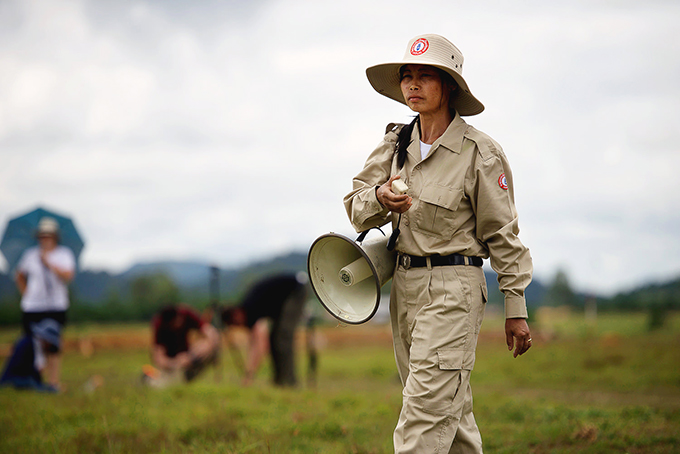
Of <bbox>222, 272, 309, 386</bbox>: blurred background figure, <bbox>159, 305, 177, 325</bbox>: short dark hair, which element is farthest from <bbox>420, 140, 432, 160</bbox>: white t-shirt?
<bbox>159, 305, 177, 325</bbox>: short dark hair

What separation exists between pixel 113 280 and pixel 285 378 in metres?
36.8

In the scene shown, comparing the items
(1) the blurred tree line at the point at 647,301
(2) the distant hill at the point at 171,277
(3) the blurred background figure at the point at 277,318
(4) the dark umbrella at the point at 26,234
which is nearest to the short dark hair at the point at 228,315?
(3) the blurred background figure at the point at 277,318

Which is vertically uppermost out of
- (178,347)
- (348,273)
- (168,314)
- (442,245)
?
(442,245)

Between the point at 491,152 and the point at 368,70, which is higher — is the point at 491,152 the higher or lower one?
the lower one

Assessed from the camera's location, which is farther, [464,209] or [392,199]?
[464,209]

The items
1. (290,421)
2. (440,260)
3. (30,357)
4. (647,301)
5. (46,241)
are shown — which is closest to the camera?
(440,260)

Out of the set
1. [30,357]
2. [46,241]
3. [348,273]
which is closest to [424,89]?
[348,273]

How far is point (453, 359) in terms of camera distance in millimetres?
2812

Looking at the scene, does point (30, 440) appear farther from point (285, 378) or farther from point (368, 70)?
point (285, 378)

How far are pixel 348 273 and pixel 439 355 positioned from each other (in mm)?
626

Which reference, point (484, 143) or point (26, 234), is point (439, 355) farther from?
point (26, 234)

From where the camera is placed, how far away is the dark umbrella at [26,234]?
8.56 m

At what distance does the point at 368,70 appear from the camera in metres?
3.32

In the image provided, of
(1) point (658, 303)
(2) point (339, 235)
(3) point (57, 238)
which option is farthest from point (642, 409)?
(1) point (658, 303)
